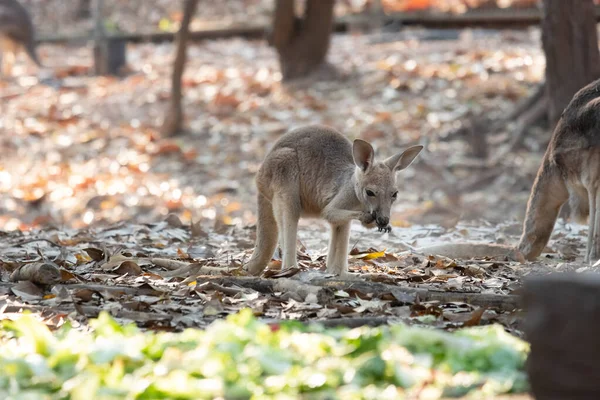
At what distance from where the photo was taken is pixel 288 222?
5129 mm

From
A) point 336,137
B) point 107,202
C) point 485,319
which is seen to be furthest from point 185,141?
point 485,319

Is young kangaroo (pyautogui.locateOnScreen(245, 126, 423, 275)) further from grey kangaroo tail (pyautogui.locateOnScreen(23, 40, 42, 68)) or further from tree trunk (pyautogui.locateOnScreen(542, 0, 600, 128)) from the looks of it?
grey kangaroo tail (pyautogui.locateOnScreen(23, 40, 42, 68))

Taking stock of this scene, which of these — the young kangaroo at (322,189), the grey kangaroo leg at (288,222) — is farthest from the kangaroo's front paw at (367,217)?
the grey kangaroo leg at (288,222)

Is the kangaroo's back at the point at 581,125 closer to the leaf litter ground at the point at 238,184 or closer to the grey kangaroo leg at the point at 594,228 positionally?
the grey kangaroo leg at the point at 594,228

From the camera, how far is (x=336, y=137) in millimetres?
5527

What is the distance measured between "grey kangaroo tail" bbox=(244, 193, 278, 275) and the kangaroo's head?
59 cm

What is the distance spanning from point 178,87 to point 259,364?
30.7 ft

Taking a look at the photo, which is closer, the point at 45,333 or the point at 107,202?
the point at 45,333

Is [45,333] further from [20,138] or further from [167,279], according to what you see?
[20,138]

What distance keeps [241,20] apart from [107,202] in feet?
21.4

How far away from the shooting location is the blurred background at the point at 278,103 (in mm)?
9500

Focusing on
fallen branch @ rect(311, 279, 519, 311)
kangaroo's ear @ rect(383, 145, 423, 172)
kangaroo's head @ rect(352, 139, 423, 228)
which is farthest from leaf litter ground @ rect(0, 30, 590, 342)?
kangaroo's ear @ rect(383, 145, 423, 172)

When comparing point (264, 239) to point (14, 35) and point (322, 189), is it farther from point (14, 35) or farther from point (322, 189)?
point (14, 35)

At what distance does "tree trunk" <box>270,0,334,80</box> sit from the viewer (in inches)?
506
